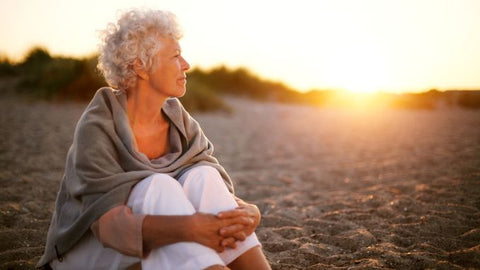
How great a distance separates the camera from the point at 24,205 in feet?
11.6

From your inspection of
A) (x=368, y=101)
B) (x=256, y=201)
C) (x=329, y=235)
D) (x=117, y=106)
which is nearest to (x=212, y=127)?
(x=256, y=201)

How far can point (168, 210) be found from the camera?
5.69ft

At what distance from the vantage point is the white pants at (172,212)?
5.42 ft

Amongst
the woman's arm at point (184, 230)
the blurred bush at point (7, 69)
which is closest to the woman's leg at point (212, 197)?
the woman's arm at point (184, 230)

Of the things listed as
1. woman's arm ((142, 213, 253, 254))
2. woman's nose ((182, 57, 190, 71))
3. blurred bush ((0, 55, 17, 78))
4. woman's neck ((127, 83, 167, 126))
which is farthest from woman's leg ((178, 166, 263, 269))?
blurred bush ((0, 55, 17, 78))

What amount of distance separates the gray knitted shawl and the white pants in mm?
68

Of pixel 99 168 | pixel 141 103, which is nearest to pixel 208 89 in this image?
pixel 141 103

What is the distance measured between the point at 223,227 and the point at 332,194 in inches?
114

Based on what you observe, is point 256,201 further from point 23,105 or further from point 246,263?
point 23,105

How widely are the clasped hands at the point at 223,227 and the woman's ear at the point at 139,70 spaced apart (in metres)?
0.87

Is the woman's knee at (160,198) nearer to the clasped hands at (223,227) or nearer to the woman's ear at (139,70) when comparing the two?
the clasped hands at (223,227)

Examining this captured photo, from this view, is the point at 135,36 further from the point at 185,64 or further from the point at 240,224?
the point at 240,224

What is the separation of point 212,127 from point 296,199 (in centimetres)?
688

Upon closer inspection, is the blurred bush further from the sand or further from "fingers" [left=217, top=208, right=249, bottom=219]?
"fingers" [left=217, top=208, right=249, bottom=219]
